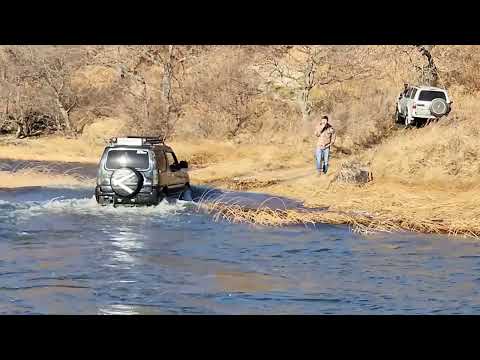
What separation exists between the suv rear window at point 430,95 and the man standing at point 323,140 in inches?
317

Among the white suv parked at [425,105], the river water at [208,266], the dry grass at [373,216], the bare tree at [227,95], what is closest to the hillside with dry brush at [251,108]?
the bare tree at [227,95]

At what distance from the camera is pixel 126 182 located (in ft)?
65.4

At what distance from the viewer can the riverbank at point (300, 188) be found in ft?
67.7

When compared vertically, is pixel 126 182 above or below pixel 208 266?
above

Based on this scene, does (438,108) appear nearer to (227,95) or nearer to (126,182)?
(227,95)

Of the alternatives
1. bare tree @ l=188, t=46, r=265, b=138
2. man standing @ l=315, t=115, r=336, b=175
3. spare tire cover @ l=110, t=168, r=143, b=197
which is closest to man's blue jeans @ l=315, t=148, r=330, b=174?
man standing @ l=315, t=115, r=336, b=175

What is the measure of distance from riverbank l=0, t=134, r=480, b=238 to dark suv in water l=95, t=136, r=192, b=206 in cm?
213

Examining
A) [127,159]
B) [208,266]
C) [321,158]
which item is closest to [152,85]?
[321,158]

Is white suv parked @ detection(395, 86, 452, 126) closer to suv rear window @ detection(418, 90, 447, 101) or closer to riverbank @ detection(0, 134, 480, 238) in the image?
suv rear window @ detection(418, 90, 447, 101)

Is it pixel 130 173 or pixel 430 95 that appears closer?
pixel 130 173

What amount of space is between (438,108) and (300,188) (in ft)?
31.5

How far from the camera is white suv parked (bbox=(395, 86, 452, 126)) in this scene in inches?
1300

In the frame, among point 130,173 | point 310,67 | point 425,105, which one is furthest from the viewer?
point 310,67
